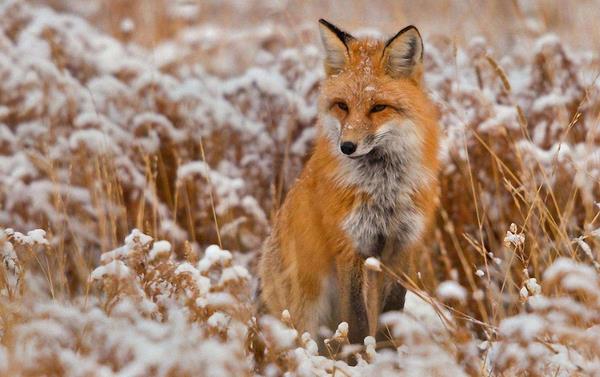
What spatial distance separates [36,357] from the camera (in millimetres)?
2293

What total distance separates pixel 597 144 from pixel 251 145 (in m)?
2.89

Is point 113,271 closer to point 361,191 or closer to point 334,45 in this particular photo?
point 361,191

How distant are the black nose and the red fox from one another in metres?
0.05

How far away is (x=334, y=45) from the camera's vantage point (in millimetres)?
4121

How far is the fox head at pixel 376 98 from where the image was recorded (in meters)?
3.82

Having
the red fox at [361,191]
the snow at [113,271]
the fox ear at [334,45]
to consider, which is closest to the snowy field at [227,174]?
the snow at [113,271]

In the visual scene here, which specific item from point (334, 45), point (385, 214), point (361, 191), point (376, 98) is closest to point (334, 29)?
point (334, 45)

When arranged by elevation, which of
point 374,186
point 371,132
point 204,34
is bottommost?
point 374,186

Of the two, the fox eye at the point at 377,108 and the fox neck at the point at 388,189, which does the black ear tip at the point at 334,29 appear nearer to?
the fox eye at the point at 377,108

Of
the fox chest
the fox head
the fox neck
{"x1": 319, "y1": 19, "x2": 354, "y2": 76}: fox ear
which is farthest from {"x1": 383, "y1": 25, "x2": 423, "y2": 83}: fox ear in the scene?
the fox chest

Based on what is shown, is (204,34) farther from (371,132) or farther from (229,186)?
(371,132)

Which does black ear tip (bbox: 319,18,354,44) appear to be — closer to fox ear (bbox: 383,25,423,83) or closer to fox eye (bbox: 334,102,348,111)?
fox ear (bbox: 383,25,423,83)

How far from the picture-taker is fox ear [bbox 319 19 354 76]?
409 centimetres

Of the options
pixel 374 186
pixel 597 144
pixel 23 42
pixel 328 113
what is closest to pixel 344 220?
pixel 374 186
